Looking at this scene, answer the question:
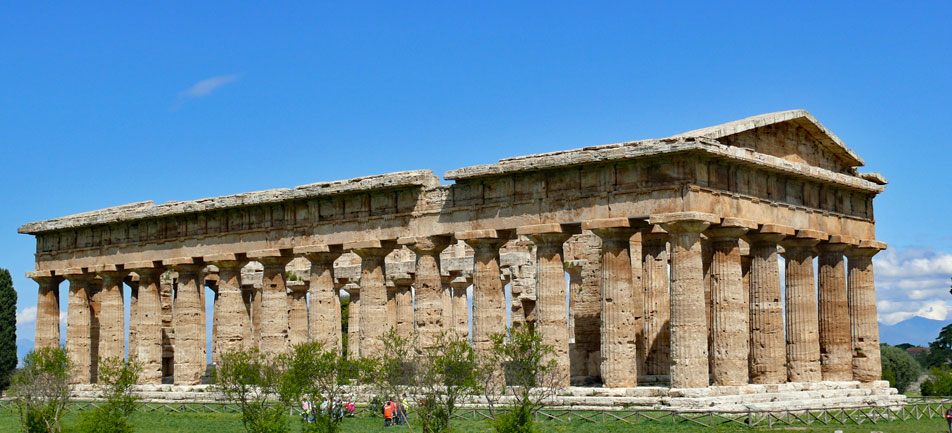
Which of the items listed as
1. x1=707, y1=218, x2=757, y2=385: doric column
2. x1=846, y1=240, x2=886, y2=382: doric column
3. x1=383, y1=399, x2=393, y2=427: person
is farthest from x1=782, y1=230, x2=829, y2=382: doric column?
x1=383, y1=399, x2=393, y2=427: person

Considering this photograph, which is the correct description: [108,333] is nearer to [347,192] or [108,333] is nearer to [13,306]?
[347,192]

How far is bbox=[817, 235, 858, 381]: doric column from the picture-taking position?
4456 centimetres

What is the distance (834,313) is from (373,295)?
665 inches

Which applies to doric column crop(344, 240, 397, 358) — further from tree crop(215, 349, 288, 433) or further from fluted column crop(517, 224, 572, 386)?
fluted column crop(517, 224, 572, 386)

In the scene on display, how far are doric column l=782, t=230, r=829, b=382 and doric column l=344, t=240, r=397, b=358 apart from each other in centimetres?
1437

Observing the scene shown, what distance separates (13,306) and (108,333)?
22.8 meters

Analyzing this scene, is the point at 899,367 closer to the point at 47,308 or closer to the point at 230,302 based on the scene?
the point at 230,302

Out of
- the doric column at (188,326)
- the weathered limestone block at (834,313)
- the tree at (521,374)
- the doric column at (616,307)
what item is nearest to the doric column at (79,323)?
the doric column at (188,326)

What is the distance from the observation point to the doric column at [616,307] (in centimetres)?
3934

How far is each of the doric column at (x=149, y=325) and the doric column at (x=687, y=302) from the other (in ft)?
81.2

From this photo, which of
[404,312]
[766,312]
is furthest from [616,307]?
[404,312]

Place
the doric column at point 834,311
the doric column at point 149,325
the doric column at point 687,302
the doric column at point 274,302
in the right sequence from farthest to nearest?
the doric column at point 149,325, the doric column at point 274,302, the doric column at point 834,311, the doric column at point 687,302

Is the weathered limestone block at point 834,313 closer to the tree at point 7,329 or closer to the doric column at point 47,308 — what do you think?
the doric column at point 47,308

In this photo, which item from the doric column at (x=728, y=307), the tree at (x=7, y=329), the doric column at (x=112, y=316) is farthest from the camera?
the tree at (x=7, y=329)
